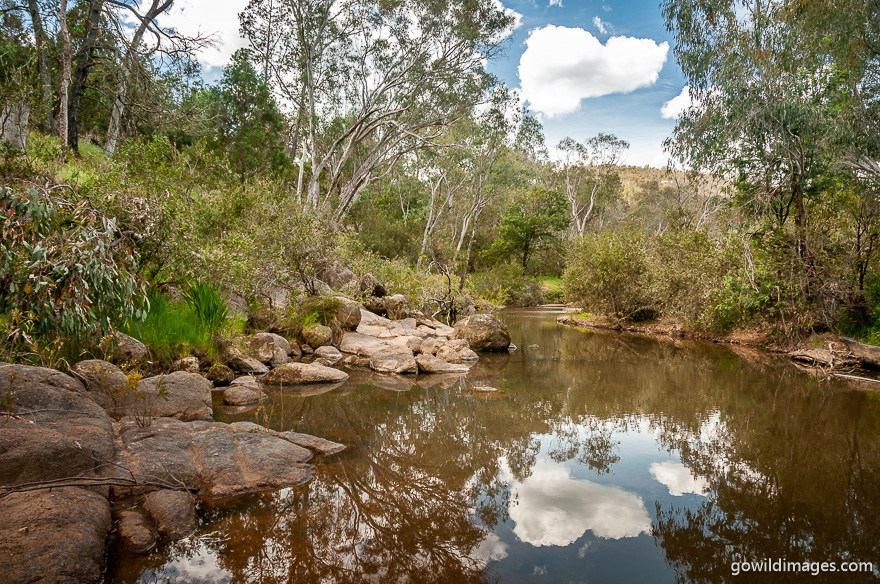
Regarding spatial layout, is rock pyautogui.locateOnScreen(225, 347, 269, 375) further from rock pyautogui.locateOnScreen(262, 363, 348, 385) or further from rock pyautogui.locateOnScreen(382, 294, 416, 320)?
rock pyautogui.locateOnScreen(382, 294, 416, 320)

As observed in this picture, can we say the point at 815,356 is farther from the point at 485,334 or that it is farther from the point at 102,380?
the point at 102,380

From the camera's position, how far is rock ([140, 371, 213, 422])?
5289 millimetres

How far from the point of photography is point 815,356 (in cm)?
1117

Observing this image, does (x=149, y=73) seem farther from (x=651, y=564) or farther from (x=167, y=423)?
(x=651, y=564)

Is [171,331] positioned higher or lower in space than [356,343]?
higher

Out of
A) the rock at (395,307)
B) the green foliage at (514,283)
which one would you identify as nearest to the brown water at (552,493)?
the rock at (395,307)

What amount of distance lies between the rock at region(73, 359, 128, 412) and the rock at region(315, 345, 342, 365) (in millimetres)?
5060

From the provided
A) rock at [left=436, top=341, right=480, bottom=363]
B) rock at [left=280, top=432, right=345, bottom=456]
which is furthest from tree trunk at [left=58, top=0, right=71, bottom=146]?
rock at [left=280, top=432, right=345, bottom=456]

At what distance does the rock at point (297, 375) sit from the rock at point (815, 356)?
10.9 metres

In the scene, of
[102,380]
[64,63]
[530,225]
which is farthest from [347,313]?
[530,225]

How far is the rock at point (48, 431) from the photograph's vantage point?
325 cm

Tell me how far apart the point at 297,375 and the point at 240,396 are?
144cm

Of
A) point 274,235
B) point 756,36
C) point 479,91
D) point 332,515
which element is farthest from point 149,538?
point 479,91

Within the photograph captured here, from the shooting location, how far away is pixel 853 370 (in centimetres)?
1041
